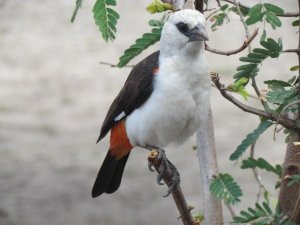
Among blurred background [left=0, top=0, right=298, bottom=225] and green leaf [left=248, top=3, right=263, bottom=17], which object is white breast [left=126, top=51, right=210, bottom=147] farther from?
blurred background [left=0, top=0, right=298, bottom=225]

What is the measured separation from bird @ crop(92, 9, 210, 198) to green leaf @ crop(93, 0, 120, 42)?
1.49 feet

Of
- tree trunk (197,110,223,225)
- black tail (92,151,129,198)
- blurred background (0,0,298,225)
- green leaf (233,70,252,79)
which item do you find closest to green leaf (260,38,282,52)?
green leaf (233,70,252,79)

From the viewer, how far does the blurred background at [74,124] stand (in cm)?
559

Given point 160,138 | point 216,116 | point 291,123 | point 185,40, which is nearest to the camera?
point 291,123

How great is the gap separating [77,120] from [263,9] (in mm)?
4496

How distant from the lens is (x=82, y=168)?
6.07 m

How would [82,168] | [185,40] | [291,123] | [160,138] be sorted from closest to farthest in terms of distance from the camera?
[291,123] → [185,40] → [160,138] → [82,168]

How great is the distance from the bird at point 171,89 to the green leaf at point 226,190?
1.13 feet

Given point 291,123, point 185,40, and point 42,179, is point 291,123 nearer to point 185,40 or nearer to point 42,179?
point 185,40

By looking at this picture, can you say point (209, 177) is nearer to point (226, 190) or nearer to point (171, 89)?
point (226, 190)

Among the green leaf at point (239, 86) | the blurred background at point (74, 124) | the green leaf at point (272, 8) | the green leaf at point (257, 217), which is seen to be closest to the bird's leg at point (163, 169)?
the green leaf at point (257, 217)

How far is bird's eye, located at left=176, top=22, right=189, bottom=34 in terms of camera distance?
2.68m

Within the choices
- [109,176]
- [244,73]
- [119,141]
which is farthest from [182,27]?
[109,176]

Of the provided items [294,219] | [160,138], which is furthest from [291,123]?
[160,138]
